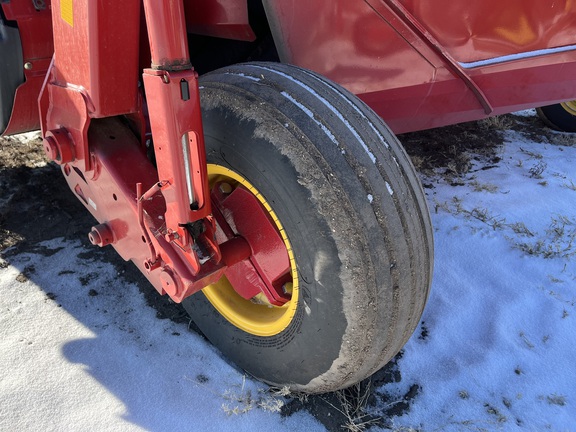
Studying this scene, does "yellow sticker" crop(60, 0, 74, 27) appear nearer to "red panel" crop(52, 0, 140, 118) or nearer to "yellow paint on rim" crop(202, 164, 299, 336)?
"red panel" crop(52, 0, 140, 118)

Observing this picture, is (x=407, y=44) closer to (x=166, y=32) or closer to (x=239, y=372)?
(x=166, y=32)

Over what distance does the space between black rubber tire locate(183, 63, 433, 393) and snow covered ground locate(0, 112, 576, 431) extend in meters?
0.39

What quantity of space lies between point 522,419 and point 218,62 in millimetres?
2074

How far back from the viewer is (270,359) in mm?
1719

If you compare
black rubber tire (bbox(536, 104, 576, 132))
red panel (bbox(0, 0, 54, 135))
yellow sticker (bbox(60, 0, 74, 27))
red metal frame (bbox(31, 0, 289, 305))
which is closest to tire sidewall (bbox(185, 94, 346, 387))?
red metal frame (bbox(31, 0, 289, 305))

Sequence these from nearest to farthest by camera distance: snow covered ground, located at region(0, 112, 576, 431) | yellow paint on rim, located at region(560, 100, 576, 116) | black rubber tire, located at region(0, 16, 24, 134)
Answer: snow covered ground, located at region(0, 112, 576, 431), black rubber tire, located at region(0, 16, 24, 134), yellow paint on rim, located at region(560, 100, 576, 116)

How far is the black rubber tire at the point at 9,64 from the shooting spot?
76.8 inches

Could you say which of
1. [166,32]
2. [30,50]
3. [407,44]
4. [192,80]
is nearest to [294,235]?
[192,80]

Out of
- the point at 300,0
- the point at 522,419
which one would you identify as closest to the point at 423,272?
the point at 522,419

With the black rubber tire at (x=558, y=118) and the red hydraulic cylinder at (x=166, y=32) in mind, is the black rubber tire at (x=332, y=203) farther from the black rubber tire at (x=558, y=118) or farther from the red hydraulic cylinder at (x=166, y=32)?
the black rubber tire at (x=558, y=118)

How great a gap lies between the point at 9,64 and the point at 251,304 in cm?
138

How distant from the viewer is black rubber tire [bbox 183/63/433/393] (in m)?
1.36

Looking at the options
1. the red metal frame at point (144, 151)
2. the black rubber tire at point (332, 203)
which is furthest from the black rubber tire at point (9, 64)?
the black rubber tire at point (332, 203)

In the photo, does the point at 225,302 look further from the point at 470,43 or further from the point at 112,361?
the point at 470,43
